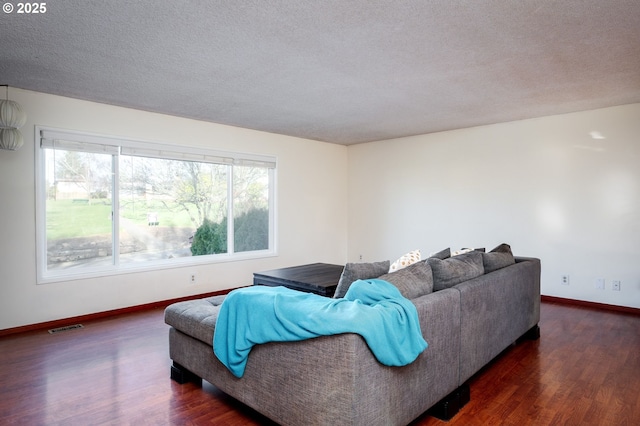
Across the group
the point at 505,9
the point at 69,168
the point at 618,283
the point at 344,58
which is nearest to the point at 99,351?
the point at 69,168

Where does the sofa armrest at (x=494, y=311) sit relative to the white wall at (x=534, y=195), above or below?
below

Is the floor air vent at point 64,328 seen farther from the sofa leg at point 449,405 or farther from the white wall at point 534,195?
the white wall at point 534,195

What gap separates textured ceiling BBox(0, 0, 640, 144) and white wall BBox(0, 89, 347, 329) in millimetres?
261

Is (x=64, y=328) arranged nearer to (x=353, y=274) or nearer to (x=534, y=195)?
(x=353, y=274)

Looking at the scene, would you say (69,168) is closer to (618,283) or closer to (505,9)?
(505,9)

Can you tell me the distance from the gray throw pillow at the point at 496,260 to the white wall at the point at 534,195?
194 centimetres

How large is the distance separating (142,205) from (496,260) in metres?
3.90

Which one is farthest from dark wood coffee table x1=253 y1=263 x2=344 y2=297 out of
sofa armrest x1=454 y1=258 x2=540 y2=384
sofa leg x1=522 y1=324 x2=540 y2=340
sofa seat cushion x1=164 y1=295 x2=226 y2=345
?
sofa leg x1=522 y1=324 x2=540 y2=340

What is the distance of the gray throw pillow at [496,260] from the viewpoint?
9.77ft

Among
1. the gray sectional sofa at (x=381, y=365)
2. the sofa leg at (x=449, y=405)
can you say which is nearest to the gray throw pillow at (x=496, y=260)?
the gray sectional sofa at (x=381, y=365)

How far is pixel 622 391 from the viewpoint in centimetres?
251

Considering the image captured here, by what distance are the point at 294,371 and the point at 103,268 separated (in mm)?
3369

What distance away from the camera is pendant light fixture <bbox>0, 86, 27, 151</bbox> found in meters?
3.35

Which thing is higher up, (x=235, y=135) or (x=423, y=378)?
(x=235, y=135)
